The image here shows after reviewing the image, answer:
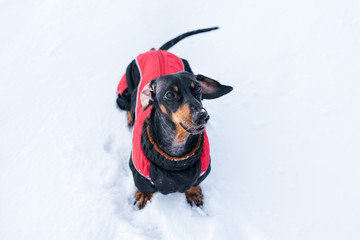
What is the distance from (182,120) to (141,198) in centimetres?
122

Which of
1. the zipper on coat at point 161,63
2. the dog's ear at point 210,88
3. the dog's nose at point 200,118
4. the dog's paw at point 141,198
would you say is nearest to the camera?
the dog's nose at point 200,118

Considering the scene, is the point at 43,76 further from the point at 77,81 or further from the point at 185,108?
the point at 185,108

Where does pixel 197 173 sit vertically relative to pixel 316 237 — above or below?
above

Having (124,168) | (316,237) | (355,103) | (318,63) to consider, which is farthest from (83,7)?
(316,237)

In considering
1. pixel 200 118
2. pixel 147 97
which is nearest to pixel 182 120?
pixel 200 118

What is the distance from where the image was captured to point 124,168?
2.69 m

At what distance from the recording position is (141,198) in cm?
246

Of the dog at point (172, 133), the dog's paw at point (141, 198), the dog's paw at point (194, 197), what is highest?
the dog at point (172, 133)

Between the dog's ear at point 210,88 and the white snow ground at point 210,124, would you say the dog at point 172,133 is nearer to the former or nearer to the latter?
the dog's ear at point 210,88

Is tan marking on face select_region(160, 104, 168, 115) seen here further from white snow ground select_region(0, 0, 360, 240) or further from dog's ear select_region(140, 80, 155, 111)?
white snow ground select_region(0, 0, 360, 240)

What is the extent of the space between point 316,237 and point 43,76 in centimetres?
396

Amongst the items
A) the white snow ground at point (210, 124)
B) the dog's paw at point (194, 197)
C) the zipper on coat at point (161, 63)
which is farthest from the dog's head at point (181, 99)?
the white snow ground at point (210, 124)

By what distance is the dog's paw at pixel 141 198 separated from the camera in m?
2.43

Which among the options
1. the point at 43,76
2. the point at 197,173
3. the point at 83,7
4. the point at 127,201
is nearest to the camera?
the point at 197,173
